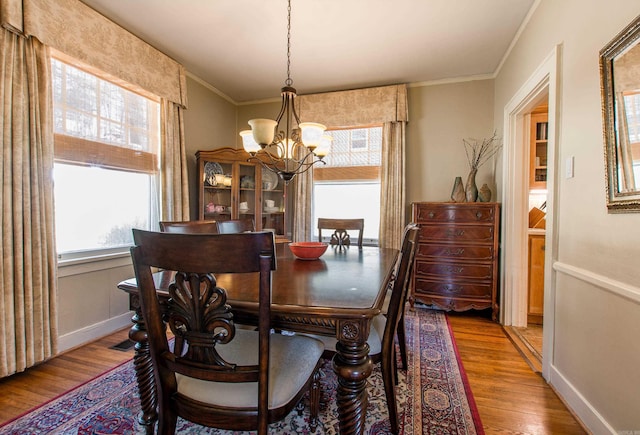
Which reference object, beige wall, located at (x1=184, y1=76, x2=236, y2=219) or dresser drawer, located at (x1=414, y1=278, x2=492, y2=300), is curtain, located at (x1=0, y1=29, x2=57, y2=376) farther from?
dresser drawer, located at (x1=414, y1=278, x2=492, y2=300)

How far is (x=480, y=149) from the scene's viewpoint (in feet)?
10.8

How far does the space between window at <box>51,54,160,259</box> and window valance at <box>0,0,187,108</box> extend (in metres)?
0.18

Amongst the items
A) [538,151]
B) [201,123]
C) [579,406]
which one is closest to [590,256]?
[579,406]

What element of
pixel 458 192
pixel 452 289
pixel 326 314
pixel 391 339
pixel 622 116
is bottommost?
pixel 452 289

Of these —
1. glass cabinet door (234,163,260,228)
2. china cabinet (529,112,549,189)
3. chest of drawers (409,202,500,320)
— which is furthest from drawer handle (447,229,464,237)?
glass cabinet door (234,163,260,228)

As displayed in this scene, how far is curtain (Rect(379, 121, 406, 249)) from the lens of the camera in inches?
136

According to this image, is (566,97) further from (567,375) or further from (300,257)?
(300,257)

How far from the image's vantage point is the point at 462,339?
2.46 meters

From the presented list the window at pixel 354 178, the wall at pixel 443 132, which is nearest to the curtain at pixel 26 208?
the window at pixel 354 178

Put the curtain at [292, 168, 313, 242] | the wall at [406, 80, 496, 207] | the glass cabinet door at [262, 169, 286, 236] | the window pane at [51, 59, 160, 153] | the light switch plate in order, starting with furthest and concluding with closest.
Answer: the curtain at [292, 168, 313, 242] < the glass cabinet door at [262, 169, 286, 236] < the wall at [406, 80, 496, 207] < the window pane at [51, 59, 160, 153] < the light switch plate

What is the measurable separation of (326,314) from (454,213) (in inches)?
95.0

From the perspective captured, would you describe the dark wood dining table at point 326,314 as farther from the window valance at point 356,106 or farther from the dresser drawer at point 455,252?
the window valance at point 356,106

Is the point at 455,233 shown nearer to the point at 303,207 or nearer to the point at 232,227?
the point at 303,207

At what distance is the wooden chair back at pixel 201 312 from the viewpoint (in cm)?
79
